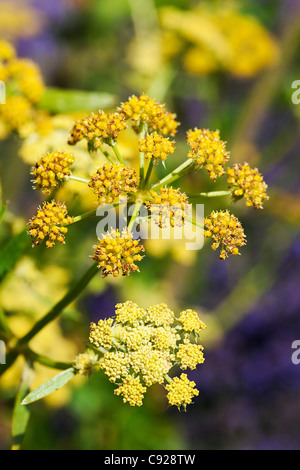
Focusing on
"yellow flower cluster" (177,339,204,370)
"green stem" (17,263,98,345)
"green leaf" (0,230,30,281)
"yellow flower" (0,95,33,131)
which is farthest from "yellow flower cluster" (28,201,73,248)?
"yellow flower" (0,95,33,131)

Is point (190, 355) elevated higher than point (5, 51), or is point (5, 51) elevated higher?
point (5, 51)

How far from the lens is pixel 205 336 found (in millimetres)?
3004

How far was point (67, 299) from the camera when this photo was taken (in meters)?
1.10

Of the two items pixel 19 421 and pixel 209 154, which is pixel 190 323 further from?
pixel 19 421

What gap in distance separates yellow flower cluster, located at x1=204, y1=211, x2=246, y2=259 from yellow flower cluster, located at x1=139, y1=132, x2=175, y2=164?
6.6 inches

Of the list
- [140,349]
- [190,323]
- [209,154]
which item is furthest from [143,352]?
[209,154]

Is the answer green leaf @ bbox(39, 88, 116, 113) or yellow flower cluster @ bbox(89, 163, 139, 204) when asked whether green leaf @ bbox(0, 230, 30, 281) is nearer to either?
yellow flower cluster @ bbox(89, 163, 139, 204)

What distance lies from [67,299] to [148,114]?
449 millimetres

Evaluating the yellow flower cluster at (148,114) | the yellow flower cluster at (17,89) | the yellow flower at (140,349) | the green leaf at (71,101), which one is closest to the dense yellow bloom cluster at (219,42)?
the green leaf at (71,101)

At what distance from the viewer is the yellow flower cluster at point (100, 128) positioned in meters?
1.06

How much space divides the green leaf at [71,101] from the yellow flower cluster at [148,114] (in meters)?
0.54

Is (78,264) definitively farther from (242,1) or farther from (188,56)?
(242,1)
